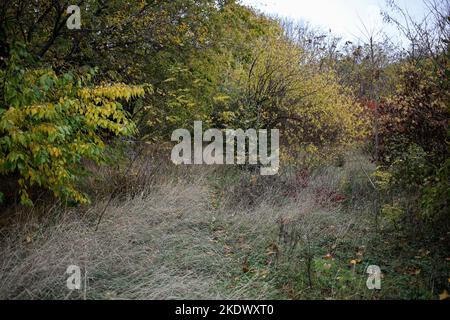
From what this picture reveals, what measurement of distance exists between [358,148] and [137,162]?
26.1 ft

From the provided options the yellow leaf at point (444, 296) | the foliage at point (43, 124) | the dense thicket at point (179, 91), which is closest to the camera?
the foliage at point (43, 124)

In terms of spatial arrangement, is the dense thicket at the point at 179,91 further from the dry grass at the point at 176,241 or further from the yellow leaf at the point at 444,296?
the yellow leaf at the point at 444,296

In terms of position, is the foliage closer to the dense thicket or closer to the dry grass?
the dense thicket

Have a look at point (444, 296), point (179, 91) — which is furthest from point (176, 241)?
point (179, 91)

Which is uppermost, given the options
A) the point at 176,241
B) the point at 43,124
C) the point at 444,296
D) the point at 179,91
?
the point at 179,91

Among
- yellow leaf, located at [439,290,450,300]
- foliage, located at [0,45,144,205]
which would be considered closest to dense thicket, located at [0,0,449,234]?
foliage, located at [0,45,144,205]

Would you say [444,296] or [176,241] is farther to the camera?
[176,241]

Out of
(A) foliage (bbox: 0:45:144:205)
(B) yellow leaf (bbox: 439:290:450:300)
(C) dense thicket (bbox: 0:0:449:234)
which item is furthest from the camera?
(C) dense thicket (bbox: 0:0:449:234)

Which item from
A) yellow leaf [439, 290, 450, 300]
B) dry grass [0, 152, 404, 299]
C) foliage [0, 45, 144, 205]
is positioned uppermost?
foliage [0, 45, 144, 205]

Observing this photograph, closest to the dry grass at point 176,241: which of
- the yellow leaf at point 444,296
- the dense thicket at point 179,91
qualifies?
the dense thicket at point 179,91

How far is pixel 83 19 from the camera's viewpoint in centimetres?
568

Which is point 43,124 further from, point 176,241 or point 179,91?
point 179,91

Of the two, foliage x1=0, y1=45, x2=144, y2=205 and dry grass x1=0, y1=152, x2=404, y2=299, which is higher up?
foliage x1=0, y1=45, x2=144, y2=205
